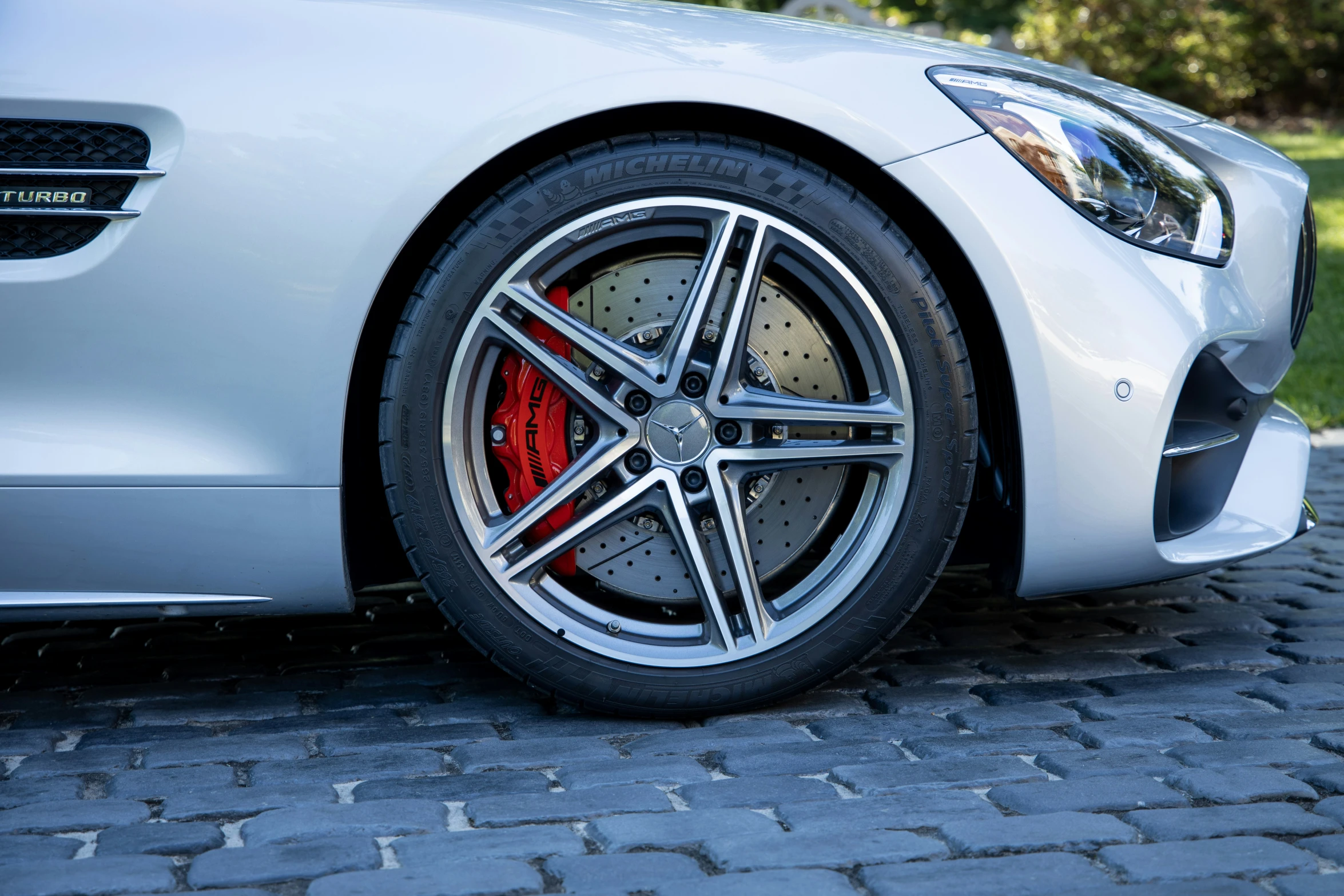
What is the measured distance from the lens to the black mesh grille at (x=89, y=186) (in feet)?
6.48

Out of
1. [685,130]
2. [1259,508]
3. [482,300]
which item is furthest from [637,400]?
[1259,508]

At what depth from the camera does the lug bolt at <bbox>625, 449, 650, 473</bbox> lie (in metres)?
2.12

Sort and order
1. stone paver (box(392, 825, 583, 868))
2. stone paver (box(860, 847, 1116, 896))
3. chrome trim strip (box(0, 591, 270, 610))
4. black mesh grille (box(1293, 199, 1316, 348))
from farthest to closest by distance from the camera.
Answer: black mesh grille (box(1293, 199, 1316, 348)) → chrome trim strip (box(0, 591, 270, 610)) → stone paver (box(392, 825, 583, 868)) → stone paver (box(860, 847, 1116, 896))

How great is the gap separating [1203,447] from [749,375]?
2.65ft

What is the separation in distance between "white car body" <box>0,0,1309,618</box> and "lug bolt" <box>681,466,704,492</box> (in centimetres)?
55

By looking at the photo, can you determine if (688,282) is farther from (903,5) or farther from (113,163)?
(903,5)

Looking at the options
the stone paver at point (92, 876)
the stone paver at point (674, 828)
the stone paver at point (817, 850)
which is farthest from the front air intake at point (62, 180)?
the stone paver at point (817, 850)

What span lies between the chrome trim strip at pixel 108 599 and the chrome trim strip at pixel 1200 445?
155 cm

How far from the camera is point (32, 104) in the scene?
1955 mm

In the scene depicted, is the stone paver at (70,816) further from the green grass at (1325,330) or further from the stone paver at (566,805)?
the green grass at (1325,330)

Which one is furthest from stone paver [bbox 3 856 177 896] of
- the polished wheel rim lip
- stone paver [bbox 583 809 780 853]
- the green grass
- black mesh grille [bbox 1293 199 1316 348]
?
the green grass

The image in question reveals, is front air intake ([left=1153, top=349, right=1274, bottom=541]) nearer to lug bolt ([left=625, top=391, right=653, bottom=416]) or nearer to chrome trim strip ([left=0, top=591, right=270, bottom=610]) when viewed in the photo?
lug bolt ([left=625, top=391, right=653, bottom=416])

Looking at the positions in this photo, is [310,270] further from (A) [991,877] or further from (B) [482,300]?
(A) [991,877]

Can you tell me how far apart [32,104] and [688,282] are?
3.57 ft
